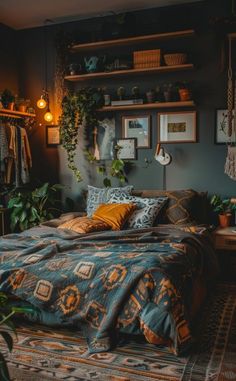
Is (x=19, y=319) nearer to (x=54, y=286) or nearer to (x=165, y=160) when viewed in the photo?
(x=54, y=286)

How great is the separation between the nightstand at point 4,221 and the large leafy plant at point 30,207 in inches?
3.4

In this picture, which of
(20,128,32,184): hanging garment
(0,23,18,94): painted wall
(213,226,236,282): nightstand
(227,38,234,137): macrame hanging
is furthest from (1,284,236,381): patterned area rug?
(0,23,18,94): painted wall

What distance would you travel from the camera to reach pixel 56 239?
121 inches

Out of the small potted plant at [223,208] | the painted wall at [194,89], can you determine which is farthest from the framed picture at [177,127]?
the small potted plant at [223,208]

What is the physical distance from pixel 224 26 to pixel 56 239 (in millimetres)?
2640

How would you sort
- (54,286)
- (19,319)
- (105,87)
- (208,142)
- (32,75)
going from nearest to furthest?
(54,286)
(19,319)
(208,142)
(105,87)
(32,75)

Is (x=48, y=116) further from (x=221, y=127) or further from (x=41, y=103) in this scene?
(x=221, y=127)

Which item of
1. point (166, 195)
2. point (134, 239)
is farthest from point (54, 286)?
point (166, 195)

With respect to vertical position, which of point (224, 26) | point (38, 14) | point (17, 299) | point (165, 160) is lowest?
point (17, 299)

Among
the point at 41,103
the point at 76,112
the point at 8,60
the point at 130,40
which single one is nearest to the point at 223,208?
the point at 76,112

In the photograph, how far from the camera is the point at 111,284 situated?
7.93 feet

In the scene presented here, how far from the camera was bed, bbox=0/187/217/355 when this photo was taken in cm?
227

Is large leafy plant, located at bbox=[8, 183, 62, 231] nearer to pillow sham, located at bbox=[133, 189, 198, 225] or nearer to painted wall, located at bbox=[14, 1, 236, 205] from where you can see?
painted wall, located at bbox=[14, 1, 236, 205]

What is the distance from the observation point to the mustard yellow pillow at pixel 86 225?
10.8ft
